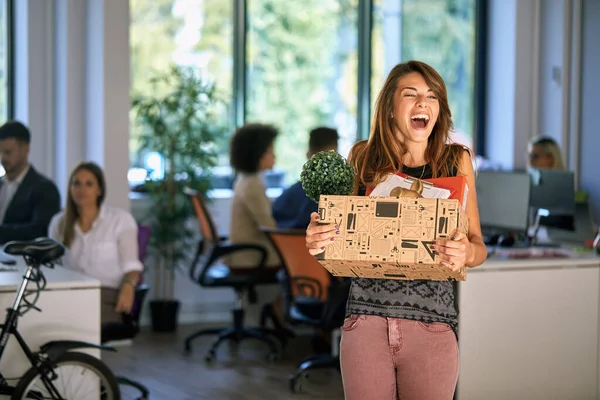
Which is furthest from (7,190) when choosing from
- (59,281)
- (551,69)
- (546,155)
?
(551,69)

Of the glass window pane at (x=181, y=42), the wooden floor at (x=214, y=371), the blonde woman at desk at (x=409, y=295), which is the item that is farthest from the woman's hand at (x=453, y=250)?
the glass window pane at (x=181, y=42)

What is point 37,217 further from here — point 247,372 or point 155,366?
point 247,372

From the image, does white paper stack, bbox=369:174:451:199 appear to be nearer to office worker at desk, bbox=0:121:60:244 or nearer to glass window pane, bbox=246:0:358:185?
office worker at desk, bbox=0:121:60:244

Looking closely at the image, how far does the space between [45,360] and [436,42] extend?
5289 millimetres

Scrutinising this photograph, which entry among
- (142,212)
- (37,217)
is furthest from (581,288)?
(142,212)

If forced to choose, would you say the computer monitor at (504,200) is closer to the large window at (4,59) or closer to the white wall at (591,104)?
the white wall at (591,104)

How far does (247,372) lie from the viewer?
5.43 m

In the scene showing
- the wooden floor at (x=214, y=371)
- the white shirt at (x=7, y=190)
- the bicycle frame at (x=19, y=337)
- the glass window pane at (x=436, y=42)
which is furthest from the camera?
the glass window pane at (x=436, y=42)

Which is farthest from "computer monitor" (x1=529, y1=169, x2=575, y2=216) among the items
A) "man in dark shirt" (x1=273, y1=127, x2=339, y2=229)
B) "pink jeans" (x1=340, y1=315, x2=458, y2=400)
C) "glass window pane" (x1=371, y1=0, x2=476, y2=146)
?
"pink jeans" (x1=340, y1=315, x2=458, y2=400)

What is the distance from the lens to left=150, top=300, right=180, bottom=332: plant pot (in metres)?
6.59

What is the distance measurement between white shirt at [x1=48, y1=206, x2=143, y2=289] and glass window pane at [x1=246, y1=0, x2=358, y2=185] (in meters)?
2.90

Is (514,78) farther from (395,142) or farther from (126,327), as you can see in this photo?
(395,142)

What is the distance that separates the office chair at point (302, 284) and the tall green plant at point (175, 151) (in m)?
1.63

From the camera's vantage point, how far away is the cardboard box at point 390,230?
218 centimetres
